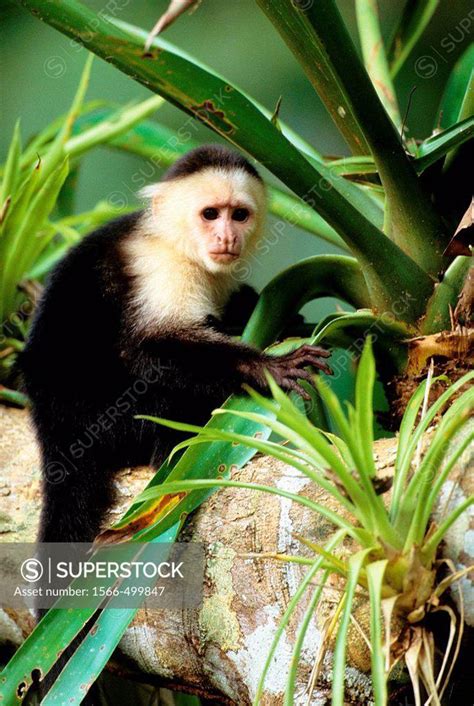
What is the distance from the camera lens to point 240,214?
2.00m

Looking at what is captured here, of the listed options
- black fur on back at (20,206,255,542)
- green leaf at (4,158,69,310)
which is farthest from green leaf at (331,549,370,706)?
green leaf at (4,158,69,310)

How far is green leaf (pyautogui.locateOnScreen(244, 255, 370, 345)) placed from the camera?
1.66m

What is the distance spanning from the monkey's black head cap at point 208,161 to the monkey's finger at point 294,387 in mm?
661

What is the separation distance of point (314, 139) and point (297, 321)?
1.61 metres

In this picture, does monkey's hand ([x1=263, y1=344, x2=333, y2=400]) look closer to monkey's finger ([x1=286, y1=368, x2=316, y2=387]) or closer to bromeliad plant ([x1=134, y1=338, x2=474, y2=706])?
monkey's finger ([x1=286, y1=368, x2=316, y2=387])

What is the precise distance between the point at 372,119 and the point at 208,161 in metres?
0.65

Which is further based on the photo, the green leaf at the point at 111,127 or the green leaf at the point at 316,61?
the green leaf at the point at 111,127

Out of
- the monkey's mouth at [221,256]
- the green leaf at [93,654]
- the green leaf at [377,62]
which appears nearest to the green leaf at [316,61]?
the green leaf at [377,62]

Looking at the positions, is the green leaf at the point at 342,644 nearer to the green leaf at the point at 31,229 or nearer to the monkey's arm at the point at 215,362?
the monkey's arm at the point at 215,362

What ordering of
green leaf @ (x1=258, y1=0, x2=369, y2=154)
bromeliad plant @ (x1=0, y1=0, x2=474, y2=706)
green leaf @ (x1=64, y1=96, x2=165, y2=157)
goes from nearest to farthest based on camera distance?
bromeliad plant @ (x1=0, y1=0, x2=474, y2=706) < green leaf @ (x1=258, y1=0, x2=369, y2=154) < green leaf @ (x1=64, y1=96, x2=165, y2=157)

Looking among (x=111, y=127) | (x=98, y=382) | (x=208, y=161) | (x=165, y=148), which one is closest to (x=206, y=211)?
(x=208, y=161)

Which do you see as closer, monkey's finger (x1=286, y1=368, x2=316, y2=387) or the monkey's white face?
monkey's finger (x1=286, y1=368, x2=316, y2=387)

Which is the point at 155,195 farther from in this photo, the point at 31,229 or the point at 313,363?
the point at 313,363

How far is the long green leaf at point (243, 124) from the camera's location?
1.24 m
